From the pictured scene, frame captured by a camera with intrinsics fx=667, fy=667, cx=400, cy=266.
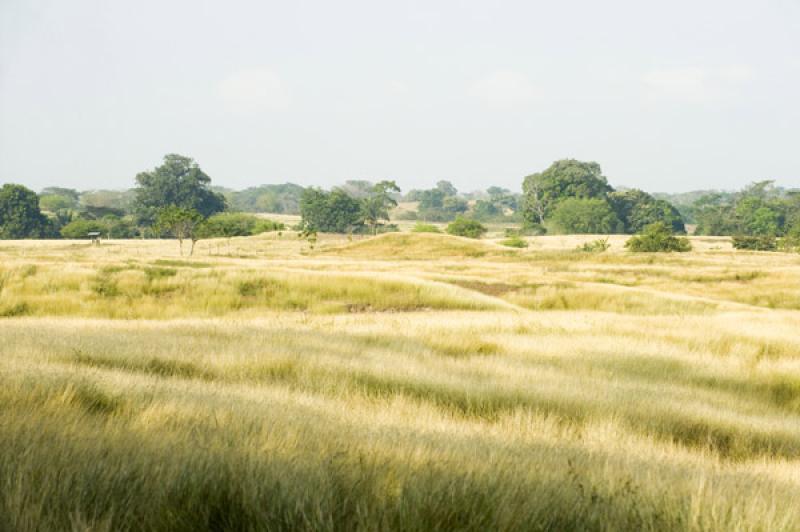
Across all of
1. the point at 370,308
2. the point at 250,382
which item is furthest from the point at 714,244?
the point at 250,382

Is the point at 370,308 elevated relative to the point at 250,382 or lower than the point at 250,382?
lower

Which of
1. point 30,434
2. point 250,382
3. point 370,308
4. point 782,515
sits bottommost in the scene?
point 370,308

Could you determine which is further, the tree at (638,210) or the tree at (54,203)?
the tree at (54,203)

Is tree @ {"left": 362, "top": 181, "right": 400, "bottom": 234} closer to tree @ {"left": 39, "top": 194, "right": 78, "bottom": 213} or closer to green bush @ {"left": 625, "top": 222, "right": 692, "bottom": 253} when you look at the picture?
green bush @ {"left": 625, "top": 222, "right": 692, "bottom": 253}

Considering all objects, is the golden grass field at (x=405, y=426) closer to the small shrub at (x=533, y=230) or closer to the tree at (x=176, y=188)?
the small shrub at (x=533, y=230)

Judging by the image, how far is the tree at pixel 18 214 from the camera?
4941 inches

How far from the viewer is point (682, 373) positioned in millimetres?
11641

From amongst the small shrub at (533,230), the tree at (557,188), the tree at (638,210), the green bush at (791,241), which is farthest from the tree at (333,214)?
the green bush at (791,241)

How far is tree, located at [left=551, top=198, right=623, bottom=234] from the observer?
456 feet

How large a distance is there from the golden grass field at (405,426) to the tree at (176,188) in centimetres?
14842

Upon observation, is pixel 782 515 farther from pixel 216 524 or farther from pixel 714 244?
pixel 714 244

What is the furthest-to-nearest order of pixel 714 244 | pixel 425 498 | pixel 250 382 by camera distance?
pixel 714 244
pixel 250 382
pixel 425 498

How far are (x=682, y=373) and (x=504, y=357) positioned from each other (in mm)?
3153

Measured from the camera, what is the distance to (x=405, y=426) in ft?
16.7
